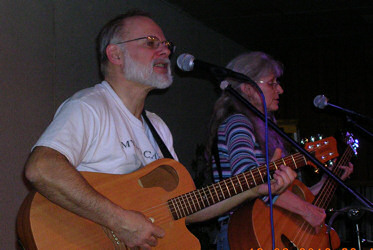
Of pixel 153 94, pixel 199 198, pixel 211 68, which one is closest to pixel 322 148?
pixel 199 198

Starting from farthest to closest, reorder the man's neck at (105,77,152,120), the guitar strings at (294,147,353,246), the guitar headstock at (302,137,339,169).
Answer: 1. the guitar strings at (294,147,353,246)
2. the guitar headstock at (302,137,339,169)
3. the man's neck at (105,77,152,120)

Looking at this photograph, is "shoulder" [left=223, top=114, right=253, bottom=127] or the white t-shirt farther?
"shoulder" [left=223, top=114, right=253, bottom=127]

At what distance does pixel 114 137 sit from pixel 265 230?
39.9 inches

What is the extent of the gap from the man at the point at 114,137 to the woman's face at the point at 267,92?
2.16 feet

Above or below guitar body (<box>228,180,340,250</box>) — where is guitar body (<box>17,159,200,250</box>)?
above

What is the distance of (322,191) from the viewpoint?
3.26m

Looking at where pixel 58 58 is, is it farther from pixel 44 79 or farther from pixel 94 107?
pixel 94 107

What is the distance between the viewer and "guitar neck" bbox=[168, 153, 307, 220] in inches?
95.9

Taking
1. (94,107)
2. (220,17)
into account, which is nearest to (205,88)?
(220,17)

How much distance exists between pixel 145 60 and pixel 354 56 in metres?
6.98

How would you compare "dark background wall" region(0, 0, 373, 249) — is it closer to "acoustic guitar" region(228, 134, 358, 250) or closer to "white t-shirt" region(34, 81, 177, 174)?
"white t-shirt" region(34, 81, 177, 174)

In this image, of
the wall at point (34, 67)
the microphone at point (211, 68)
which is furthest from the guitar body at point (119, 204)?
the wall at point (34, 67)

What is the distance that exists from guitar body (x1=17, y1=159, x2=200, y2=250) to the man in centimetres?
5

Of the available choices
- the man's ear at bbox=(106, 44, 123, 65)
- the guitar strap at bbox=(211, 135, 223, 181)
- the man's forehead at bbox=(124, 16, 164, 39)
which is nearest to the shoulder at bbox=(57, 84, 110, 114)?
the man's ear at bbox=(106, 44, 123, 65)
